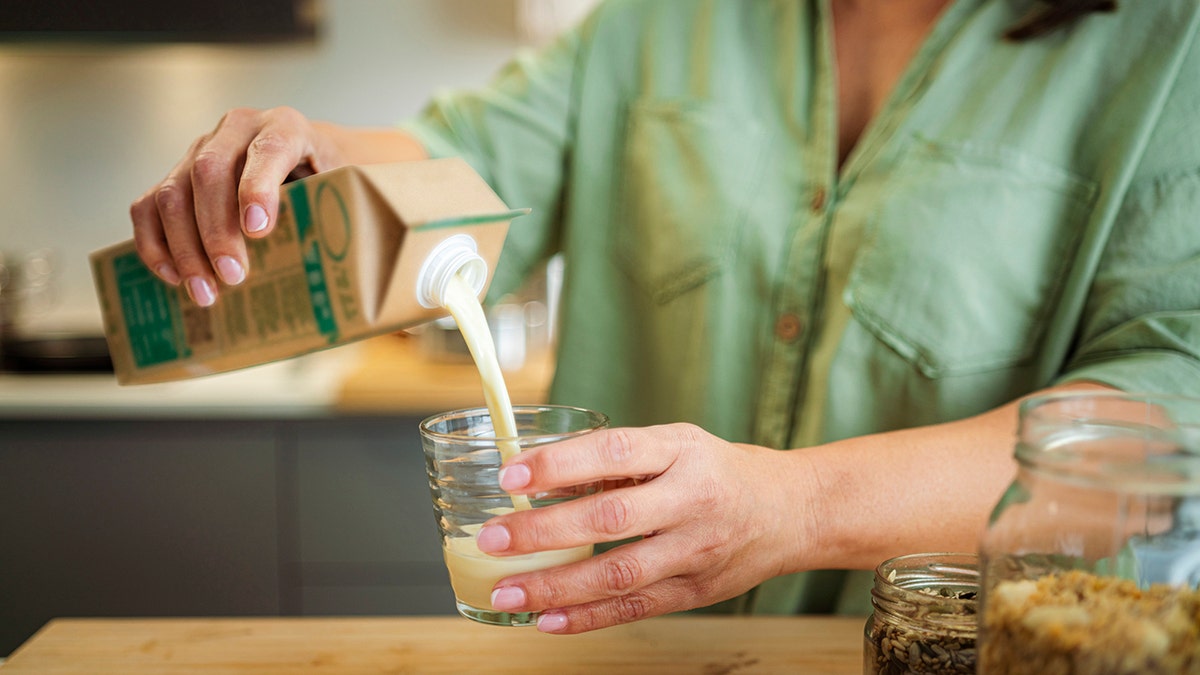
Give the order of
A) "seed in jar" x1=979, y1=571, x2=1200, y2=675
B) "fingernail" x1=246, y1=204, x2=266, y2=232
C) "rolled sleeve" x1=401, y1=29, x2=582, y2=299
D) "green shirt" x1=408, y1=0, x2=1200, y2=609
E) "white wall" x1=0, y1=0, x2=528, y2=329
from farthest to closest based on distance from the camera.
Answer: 1. "white wall" x1=0, y1=0, x2=528, y2=329
2. "rolled sleeve" x1=401, y1=29, x2=582, y2=299
3. "green shirt" x1=408, y1=0, x2=1200, y2=609
4. "fingernail" x1=246, y1=204, x2=266, y2=232
5. "seed in jar" x1=979, y1=571, x2=1200, y2=675

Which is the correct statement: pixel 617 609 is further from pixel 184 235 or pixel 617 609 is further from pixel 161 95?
pixel 161 95

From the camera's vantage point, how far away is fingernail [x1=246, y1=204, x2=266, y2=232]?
0.73 meters


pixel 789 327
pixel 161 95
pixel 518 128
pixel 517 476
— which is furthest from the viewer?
pixel 161 95

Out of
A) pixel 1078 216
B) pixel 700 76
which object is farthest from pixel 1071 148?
pixel 700 76

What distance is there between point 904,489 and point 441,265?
16.0 inches

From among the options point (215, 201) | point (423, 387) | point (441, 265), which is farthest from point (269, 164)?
point (423, 387)

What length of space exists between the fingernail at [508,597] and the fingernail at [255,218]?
0.99ft

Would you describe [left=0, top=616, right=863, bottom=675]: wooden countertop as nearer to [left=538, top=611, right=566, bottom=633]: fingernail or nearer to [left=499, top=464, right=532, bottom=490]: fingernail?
[left=538, top=611, right=566, bottom=633]: fingernail

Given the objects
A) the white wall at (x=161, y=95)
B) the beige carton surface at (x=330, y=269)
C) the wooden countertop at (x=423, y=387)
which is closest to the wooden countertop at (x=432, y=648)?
the beige carton surface at (x=330, y=269)

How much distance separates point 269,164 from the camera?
30.5 inches

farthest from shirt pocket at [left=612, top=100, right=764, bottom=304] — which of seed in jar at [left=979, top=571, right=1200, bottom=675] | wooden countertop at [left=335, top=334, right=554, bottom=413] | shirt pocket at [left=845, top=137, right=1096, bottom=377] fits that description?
wooden countertop at [left=335, top=334, right=554, bottom=413]

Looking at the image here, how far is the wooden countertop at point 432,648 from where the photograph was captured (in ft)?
2.87

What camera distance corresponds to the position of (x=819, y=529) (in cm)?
79

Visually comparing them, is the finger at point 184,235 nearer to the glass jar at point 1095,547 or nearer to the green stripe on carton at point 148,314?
the green stripe on carton at point 148,314
